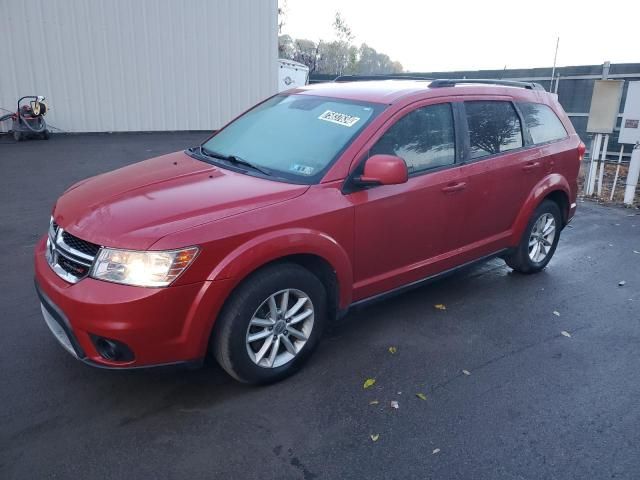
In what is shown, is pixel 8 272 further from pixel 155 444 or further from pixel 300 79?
pixel 300 79

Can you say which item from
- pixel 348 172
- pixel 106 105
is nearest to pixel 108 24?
pixel 106 105

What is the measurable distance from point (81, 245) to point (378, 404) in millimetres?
1911

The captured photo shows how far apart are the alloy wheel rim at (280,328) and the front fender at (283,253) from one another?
0.25 metres

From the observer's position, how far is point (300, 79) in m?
19.5

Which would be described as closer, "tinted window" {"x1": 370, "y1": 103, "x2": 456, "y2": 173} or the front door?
the front door

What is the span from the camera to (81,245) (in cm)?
293

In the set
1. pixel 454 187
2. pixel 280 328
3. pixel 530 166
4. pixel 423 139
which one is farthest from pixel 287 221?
pixel 530 166

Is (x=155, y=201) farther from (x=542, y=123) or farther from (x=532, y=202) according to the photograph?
(x=542, y=123)

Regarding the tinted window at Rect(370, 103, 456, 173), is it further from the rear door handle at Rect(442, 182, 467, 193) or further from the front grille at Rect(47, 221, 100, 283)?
the front grille at Rect(47, 221, 100, 283)

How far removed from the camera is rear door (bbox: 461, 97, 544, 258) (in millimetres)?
4293

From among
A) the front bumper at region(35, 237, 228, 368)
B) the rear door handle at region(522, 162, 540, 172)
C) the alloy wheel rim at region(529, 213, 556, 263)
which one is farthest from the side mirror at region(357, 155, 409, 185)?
the alloy wheel rim at region(529, 213, 556, 263)

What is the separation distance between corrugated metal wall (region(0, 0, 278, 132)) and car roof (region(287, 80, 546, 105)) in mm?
11018

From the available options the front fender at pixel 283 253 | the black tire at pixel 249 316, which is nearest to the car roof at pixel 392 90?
the front fender at pixel 283 253

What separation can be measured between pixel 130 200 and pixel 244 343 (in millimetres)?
1063
